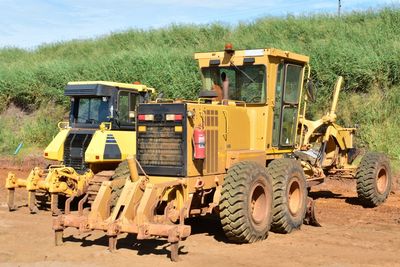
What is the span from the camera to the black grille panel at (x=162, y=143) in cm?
725

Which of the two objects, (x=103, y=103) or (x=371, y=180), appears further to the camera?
(x=103, y=103)

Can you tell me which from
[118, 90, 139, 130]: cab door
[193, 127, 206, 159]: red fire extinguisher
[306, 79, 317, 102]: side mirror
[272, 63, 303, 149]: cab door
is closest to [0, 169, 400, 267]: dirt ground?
[193, 127, 206, 159]: red fire extinguisher

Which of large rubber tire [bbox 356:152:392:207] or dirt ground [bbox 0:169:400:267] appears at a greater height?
large rubber tire [bbox 356:152:392:207]

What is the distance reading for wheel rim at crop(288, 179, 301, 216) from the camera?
829cm

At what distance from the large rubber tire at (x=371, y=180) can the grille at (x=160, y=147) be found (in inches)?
182

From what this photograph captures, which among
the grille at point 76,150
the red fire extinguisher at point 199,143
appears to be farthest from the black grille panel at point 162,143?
the grille at point 76,150

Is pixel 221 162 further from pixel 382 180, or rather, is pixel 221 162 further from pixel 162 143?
pixel 382 180

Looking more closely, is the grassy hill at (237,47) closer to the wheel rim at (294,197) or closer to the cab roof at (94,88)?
the wheel rim at (294,197)

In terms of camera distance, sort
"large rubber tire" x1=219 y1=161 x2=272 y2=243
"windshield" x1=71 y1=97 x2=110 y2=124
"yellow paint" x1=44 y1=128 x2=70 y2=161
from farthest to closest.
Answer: "windshield" x1=71 y1=97 x2=110 y2=124, "yellow paint" x1=44 y1=128 x2=70 y2=161, "large rubber tire" x1=219 y1=161 x2=272 y2=243

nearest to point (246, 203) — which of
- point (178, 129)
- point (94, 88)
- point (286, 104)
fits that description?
point (178, 129)

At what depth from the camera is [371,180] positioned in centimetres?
1039

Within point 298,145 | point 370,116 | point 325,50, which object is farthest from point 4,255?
point 325,50

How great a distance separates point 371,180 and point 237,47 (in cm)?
1073

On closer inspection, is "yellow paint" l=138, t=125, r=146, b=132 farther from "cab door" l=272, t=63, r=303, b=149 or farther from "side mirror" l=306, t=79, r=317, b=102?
"side mirror" l=306, t=79, r=317, b=102
